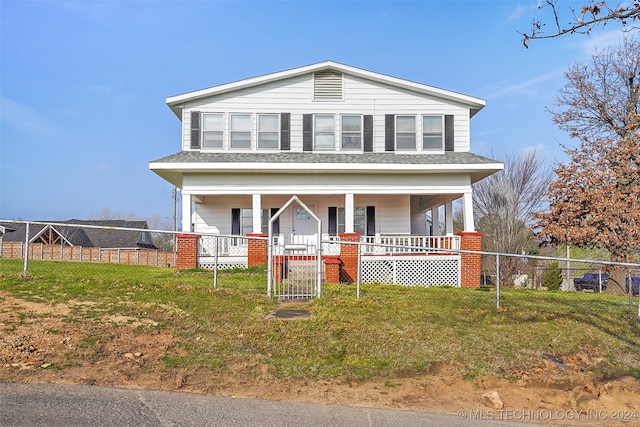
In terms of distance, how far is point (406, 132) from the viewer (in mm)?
18969

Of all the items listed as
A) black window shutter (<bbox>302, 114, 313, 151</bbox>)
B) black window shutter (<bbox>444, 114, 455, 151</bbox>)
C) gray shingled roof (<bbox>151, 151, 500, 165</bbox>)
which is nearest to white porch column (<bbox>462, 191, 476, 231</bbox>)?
gray shingled roof (<bbox>151, 151, 500, 165</bbox>)

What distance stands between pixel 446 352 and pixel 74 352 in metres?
5.42

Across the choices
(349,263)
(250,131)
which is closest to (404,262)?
(349,263)

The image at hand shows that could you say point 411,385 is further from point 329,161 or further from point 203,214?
point 203,214

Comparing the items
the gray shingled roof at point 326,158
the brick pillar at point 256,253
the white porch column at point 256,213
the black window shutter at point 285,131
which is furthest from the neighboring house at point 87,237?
the brick pillar at point 256,253

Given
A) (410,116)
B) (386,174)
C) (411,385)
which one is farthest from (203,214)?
(411,385)

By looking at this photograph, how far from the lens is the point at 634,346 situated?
30.2 feet

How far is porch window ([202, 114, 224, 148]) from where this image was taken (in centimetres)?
1866

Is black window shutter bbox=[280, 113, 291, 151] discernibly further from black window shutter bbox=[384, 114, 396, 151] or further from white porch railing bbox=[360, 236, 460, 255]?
white porch railing bbox=[360, 236, 460, 255]

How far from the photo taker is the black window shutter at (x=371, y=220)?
20.3 m

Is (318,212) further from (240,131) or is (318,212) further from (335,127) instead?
(240,131)

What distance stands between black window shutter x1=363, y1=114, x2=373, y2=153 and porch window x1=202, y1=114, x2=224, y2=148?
202 inches

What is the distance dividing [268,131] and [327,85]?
2.73 metres

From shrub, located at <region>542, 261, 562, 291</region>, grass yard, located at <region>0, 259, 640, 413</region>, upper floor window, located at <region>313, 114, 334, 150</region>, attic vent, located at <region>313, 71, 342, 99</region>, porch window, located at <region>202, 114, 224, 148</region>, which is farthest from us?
shrub, located at <region>542, 261, 562, 291</region>
